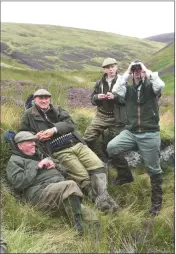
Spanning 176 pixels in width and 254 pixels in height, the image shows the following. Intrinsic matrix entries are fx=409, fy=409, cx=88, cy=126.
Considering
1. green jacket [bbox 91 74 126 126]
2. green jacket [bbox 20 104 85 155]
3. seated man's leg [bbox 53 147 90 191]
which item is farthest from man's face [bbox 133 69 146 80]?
seated man's leg [bbox 53 147 90 191]

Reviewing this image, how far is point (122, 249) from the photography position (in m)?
5.69

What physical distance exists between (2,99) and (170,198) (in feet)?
19.3

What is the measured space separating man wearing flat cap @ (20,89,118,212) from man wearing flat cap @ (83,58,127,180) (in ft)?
2.52

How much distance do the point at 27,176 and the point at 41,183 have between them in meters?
0.31

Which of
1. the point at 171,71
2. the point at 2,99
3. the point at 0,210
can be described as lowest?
the point at 0,210

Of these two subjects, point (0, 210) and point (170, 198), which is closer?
point (0, 210)

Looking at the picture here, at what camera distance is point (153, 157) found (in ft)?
24.1

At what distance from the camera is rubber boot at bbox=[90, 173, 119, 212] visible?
696 cm

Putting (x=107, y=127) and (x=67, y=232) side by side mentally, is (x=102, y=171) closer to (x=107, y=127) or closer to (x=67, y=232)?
(x=107, y=127)

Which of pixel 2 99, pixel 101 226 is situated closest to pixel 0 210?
pixel 101 226

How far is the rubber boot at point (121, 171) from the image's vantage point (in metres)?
8.45

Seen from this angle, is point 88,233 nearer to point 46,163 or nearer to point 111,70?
point 46,163

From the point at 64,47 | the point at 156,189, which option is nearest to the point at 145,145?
the point at 156,189

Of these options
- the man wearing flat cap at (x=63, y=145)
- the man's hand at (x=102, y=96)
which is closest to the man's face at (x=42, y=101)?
the man wearing flat cap at (x=63, y=145)
